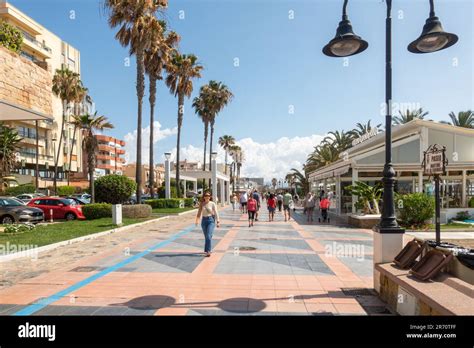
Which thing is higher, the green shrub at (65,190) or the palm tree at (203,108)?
the palm tree at (203,108)

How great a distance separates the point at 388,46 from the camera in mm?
6094

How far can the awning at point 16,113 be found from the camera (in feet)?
27.0

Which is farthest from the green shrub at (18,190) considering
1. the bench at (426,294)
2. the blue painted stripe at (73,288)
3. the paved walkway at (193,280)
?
the bench at (426,294)

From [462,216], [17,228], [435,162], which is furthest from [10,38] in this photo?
[462,216]

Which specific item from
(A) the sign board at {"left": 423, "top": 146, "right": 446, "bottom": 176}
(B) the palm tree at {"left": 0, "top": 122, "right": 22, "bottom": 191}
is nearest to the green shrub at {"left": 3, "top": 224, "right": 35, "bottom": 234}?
(A) the sign board at {"left": 423, "top": 146, "right": 446, "bottom": 176}

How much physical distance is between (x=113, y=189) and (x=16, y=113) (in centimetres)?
1186

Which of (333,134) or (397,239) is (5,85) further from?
(333,134)

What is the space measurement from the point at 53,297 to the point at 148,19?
20.5m

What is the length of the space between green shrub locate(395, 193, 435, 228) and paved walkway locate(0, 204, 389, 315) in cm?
471

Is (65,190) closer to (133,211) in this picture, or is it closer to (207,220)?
(133,211)

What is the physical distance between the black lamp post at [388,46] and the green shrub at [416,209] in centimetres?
990

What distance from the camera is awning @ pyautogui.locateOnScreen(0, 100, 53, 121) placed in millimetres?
8227

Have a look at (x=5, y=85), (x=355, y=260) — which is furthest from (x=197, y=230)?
(x=5, y=85)

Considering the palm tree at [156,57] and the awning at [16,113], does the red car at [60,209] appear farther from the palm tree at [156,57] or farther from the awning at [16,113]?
the awning at [16,113]
